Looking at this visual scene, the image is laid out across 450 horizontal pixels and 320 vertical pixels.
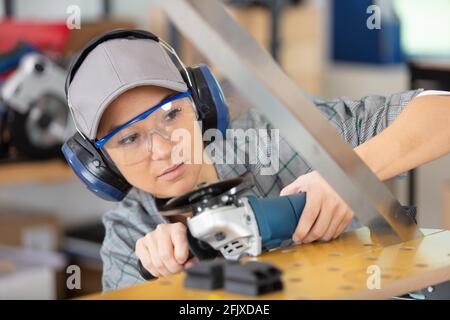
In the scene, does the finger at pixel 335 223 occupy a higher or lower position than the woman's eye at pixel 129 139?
lower

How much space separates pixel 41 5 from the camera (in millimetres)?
3824

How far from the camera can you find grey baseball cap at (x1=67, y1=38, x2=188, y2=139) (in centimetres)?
109

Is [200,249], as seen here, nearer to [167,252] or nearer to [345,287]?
[167,252]

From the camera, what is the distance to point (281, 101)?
2.92 ft

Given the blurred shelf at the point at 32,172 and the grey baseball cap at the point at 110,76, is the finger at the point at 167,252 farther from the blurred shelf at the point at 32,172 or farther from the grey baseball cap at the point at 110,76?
the blurred shelf at the point at 32,172

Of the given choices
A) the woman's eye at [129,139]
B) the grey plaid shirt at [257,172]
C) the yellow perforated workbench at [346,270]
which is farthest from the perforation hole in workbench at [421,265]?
the woman's eye at [129,139]

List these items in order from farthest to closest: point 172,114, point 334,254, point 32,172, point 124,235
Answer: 1. point 32,172
2. point 124,235
3. point 172,114
4. point 334,254

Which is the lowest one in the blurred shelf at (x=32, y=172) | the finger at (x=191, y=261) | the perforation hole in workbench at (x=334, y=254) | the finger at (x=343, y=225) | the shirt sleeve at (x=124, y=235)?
the blurred shelf at (x=32, y=172)

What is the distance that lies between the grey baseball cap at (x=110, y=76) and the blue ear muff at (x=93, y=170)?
46 millimetres

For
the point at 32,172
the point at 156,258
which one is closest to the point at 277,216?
the point at 156,258

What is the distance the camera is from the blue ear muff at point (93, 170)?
1.17 m

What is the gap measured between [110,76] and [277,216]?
0.25m
